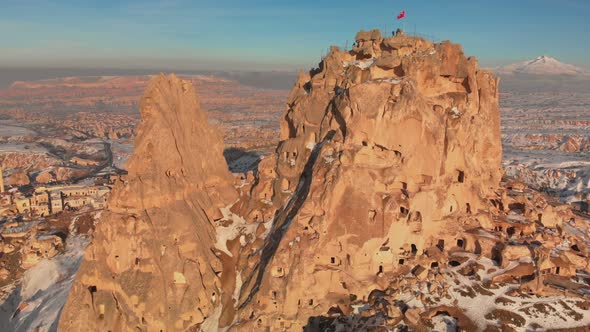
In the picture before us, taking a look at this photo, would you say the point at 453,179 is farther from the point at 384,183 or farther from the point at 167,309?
the point at 167,309

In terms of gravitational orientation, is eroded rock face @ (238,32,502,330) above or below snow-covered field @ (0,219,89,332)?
above

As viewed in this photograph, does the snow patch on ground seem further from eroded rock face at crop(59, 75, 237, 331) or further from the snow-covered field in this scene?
the snow-covered field

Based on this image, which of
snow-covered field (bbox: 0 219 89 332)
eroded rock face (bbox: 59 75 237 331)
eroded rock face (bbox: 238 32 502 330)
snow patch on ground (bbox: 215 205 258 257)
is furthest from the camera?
snow-covered field (bbox: 0 219 89 332)

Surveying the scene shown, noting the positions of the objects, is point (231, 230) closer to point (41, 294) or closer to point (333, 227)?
point (333, 227)

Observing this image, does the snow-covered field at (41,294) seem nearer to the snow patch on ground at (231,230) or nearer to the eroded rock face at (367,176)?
the snow patch on ground at (231,230)

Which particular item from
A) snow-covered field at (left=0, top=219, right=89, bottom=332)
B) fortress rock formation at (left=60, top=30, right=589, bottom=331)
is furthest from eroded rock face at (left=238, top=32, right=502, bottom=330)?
snow-covered field at (left=0, top=219, right=89, bottom=332)

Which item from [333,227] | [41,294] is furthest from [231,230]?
[41,294]

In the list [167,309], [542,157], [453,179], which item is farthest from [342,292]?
[542,157]
